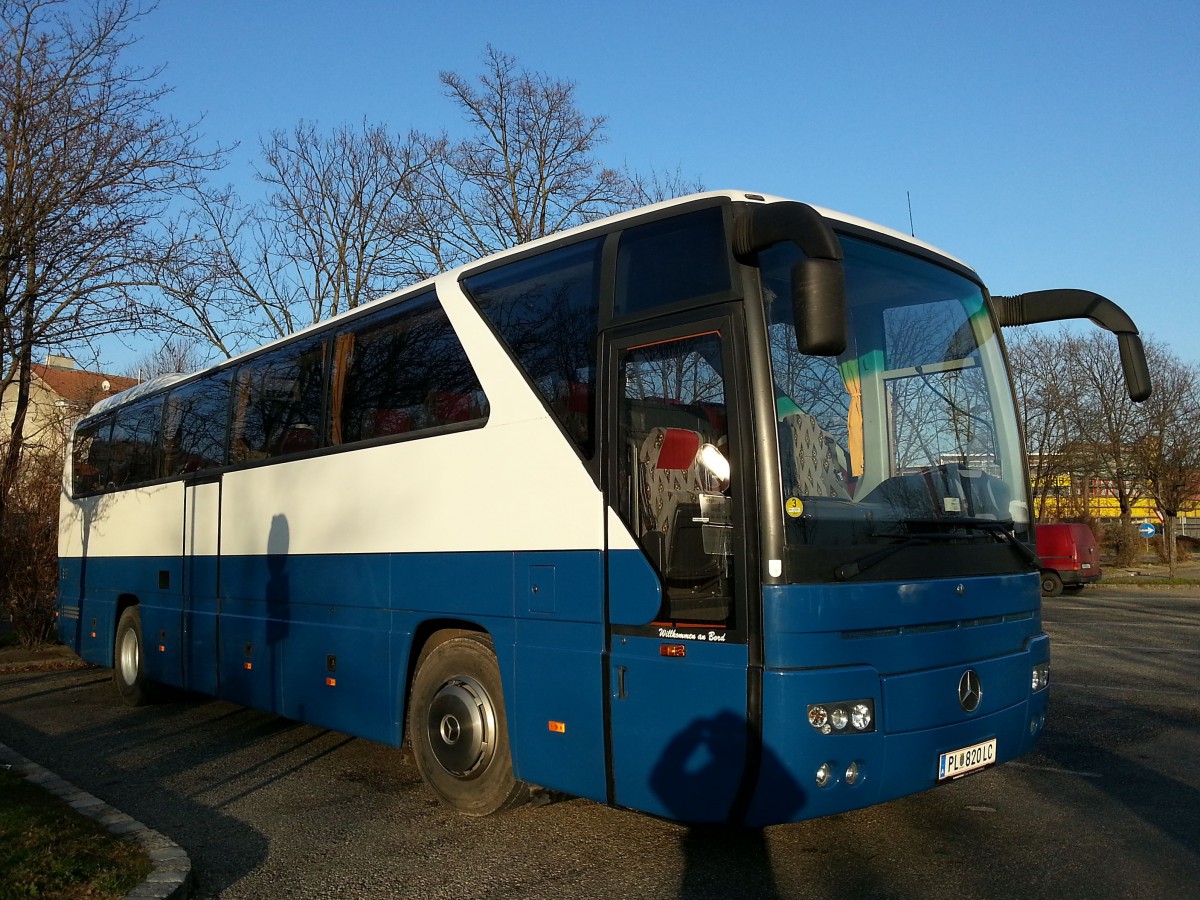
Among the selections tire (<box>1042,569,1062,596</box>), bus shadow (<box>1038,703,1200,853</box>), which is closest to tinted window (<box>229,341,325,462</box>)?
bus shadow (<box>1038,703,1200,853</box>)

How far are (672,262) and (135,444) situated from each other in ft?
29.5

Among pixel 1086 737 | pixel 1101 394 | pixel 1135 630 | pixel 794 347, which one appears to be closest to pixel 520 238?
pixel 1135 630

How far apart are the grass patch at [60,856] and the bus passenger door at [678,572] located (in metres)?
2.47

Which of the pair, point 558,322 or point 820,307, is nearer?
point 820,307

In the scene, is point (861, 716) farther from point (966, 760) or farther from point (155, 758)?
point (155, 758)

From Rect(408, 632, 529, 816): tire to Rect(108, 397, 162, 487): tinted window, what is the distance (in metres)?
6.12

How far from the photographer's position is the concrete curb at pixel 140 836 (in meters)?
5.10

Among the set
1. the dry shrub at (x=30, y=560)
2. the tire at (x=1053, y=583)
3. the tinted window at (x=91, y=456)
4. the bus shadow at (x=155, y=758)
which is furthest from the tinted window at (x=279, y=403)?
the tire at (x=1053, y=583)

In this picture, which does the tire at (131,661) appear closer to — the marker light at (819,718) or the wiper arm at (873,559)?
the marker light at (819,718)

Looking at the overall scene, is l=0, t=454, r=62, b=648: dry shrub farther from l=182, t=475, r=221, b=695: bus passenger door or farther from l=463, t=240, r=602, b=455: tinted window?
l=463, t=240, r=602, b=455: tinted window

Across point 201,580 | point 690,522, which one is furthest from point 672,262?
point 201,580

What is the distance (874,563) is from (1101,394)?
4100 cm

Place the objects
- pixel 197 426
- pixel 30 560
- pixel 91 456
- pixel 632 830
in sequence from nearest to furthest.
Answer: pixel 632 830 < pixel 197 426 < pixel 91 456 < pixel 30 560

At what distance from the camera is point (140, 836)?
236 inches
